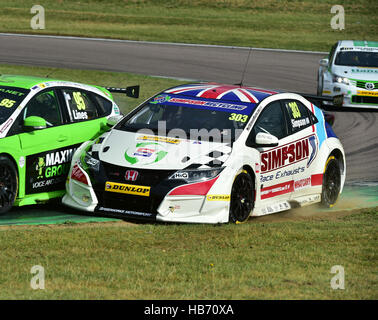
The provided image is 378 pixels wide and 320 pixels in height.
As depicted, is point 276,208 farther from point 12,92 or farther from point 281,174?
point 12,92

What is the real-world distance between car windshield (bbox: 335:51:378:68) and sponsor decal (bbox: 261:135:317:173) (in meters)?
10.3

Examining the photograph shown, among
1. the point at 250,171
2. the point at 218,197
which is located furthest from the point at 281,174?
the point at 218,197

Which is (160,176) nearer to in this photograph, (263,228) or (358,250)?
(263,228)

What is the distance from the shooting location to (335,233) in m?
9.05

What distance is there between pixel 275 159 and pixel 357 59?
11.6 meters

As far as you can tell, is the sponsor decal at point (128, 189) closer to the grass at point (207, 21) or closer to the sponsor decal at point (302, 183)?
the sponsor decal at point (302, 183)

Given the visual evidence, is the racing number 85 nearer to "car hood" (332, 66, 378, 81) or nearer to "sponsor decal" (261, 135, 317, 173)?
"sponsor decal" (261, 135, 317, 173)

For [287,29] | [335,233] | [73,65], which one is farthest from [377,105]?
[287,29]

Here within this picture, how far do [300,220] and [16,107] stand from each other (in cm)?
371

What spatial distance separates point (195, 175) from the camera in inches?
360

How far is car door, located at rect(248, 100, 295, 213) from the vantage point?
10.0m

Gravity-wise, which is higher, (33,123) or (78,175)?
(33,123)

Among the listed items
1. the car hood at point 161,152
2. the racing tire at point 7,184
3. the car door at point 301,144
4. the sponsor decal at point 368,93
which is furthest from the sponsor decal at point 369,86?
the racing tire at point 7,184

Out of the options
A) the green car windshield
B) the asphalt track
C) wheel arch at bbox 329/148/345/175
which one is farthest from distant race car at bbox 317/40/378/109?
the green car windshield
